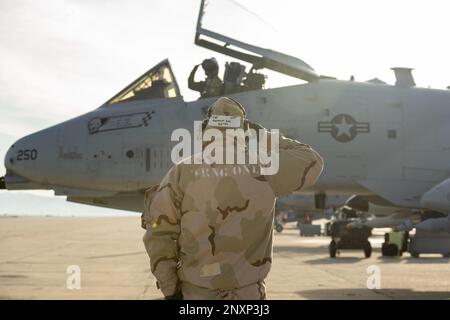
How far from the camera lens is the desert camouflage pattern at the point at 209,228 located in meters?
3.71

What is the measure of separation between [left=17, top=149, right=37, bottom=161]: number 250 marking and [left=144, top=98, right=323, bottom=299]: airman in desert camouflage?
7.31 meters

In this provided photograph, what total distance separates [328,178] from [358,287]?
2091 millimetres

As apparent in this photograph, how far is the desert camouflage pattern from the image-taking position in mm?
3705

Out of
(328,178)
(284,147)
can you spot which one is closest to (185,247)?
(284,147)

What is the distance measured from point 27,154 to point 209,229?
7.57m

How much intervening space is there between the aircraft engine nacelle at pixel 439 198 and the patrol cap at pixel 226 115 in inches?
285

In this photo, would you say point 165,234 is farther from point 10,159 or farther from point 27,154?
point 10,159

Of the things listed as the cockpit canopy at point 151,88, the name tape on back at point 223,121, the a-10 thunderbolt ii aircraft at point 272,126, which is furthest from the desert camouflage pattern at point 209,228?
the cockpit canopy at point 151,88

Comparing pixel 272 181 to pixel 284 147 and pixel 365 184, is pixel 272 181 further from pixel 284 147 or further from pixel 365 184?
pixel 365 184

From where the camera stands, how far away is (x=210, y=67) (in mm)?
11430

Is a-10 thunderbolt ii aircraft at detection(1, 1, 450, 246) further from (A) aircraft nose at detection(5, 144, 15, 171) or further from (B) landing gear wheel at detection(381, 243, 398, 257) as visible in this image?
(B) landing gear wheel at detection(381, 243, 398, 257)

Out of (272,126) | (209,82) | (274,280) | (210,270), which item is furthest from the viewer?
(274,280)

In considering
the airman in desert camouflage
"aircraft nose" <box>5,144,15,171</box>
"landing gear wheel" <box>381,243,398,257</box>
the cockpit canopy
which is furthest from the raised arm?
"landing gear wheel" <box>381,243,398,257</box>

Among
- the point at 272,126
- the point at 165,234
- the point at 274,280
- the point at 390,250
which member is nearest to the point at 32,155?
the point at 272,126
